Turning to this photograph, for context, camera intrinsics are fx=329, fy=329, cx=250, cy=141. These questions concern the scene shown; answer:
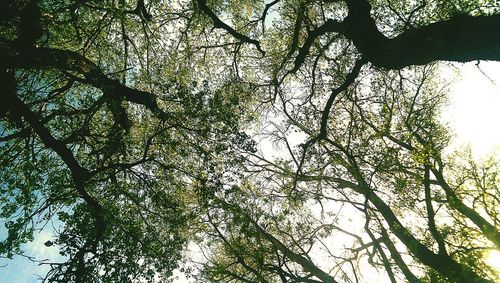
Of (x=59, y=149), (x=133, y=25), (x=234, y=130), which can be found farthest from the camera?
(x=133, y=25)

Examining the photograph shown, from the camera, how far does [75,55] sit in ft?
30.7

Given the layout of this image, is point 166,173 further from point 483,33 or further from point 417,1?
point 417,1

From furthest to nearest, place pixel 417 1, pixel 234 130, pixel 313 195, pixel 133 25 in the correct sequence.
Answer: pixel 133 25 < pixel 313 195 < pixel 417 1 < pixel 234 130

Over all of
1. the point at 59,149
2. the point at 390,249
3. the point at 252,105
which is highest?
the point at 252,105

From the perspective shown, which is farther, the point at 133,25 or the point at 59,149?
the point at 133,25

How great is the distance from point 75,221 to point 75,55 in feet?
15.7

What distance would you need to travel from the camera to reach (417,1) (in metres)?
11.2

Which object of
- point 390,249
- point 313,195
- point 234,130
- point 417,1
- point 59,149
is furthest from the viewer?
point 313,195

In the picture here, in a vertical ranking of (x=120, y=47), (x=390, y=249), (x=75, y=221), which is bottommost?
(x=390, y=249)

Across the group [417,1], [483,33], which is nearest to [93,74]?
[483,33]

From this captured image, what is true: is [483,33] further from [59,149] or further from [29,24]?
[29,24]

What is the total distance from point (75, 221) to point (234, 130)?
212 inches

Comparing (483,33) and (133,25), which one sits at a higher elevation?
(133,25)

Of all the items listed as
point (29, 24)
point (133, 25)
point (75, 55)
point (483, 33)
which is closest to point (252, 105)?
point (133, 25)
